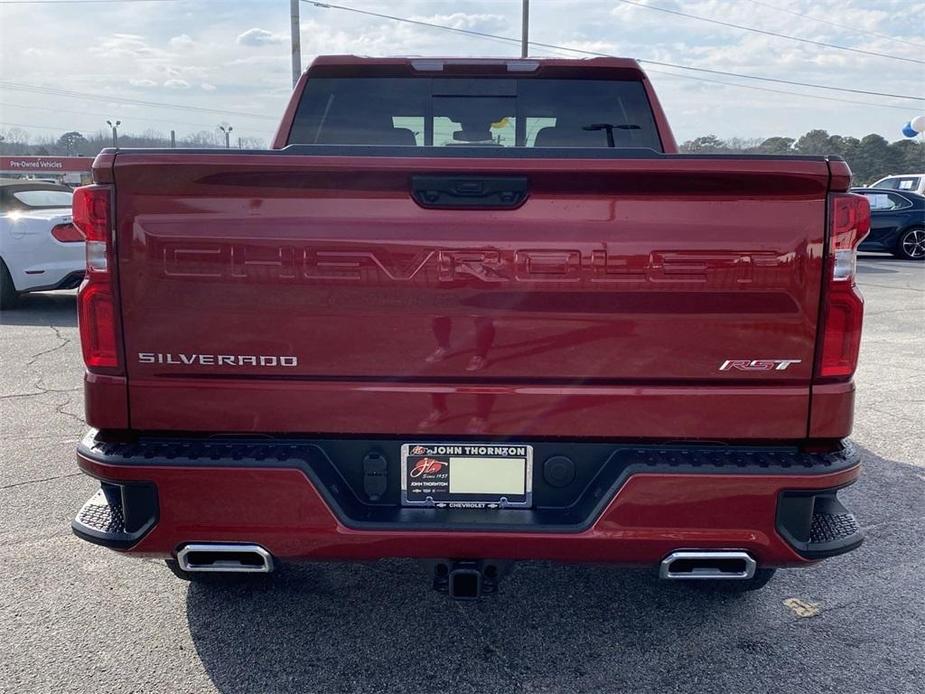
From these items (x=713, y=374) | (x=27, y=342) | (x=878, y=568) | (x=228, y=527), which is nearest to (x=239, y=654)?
(x=228, y=527)

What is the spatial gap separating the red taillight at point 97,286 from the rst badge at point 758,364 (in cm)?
177

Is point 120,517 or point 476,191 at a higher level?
point 476,191

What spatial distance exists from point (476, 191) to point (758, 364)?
943mm

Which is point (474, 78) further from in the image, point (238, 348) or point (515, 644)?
point (515, 644)

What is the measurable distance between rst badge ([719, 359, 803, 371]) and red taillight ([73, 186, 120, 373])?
5.80 ft

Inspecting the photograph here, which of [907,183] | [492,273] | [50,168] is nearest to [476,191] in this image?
[492,273]

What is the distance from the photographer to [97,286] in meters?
2.30

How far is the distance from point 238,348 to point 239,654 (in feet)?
3.86

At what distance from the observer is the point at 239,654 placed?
109 inches

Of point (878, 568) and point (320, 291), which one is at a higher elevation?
point (320, 291)

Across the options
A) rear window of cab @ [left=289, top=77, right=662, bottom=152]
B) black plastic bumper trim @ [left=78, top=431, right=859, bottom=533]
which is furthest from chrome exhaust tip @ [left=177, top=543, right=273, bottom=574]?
rear window of cab @ [left=289, top=77, right=662, bottom=152]

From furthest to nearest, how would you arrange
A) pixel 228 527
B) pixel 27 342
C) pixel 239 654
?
1. pixel 27 342
2. pixel 239 654
3. pixel 228 527

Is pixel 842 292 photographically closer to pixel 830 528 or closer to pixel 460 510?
pixel 830 528

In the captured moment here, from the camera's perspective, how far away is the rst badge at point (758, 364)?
227cm
